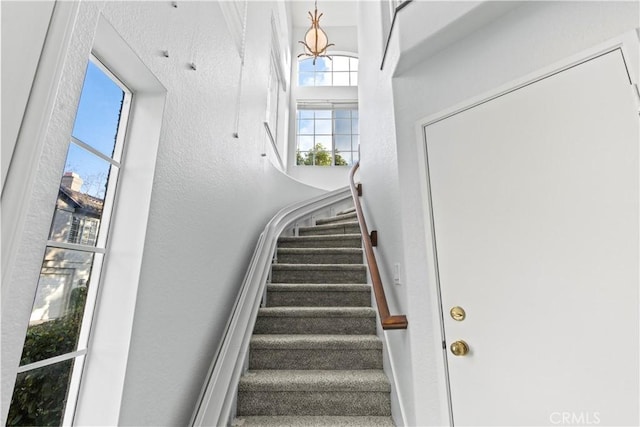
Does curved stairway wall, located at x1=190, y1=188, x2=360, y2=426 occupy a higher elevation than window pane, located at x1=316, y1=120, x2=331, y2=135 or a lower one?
lower

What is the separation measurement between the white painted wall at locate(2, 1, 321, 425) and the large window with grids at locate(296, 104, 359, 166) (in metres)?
3.59

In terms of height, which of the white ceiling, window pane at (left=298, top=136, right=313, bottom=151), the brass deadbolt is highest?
the white ceiling

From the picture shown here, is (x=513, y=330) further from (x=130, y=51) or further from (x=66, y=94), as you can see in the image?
(x=130, y=51)

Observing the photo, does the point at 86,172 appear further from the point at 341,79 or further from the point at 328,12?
the point at 328,12

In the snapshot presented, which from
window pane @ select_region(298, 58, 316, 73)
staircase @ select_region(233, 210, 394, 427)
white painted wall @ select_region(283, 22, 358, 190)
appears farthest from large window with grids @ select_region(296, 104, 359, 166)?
staircase @ select_region(233, 210, 394, 427)

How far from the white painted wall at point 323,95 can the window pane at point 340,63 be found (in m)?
0.10

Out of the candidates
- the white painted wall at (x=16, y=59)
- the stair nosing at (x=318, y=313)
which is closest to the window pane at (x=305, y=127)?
the stair nosing at (x=318, y=313)

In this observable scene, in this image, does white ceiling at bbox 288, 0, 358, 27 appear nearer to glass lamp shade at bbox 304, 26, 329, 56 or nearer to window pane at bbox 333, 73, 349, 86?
window pane at bbox 333, 73, 349, 86

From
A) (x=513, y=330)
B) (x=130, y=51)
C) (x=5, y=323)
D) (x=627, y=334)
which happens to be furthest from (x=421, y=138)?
(x=5, y=323)

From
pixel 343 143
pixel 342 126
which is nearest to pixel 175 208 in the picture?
pixel 343 143

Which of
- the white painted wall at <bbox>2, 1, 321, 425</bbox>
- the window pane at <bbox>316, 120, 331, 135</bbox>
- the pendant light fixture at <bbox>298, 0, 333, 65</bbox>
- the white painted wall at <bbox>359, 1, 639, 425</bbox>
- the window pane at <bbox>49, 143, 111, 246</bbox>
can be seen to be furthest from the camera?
the window pane at <bbox>316, 120, 331, 135</bbox>

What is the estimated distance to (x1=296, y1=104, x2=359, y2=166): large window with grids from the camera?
5777 millimetres

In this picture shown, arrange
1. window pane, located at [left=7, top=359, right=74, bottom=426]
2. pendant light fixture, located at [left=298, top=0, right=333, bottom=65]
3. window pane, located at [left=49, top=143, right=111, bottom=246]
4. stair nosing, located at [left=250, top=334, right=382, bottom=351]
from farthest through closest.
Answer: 1. pendant light fixture, located at [left=298, top=0, right=333, bottom=65]
2. stair nosing, located at [left=250, top=334, right=382, bottom=351]
3. window pane, located at [left=49, top=143, right=111, bottom=246]
4. window pane, located at [left=7, top=359, right=74, bottom=426]

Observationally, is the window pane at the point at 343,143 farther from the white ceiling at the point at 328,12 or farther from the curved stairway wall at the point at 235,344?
the curved stairway wall at the point at 235,344
